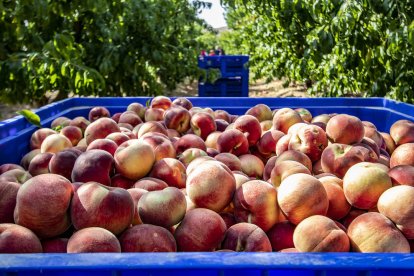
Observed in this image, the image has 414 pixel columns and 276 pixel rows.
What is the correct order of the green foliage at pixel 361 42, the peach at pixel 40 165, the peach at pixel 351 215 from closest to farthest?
the peach at pixel 351 215 → the peach at pixel 40 165 → the green foliage at pixel 361 42

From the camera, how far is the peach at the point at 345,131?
72.0 inches

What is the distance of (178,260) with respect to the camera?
769 mm

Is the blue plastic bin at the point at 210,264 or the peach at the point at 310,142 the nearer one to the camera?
the blue plastic bin at the point at 210,264

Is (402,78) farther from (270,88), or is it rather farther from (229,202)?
(270,88)

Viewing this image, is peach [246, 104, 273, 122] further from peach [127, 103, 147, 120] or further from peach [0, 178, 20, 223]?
peach [0, 178, 20, 223]

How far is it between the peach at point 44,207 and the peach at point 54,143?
0.74m

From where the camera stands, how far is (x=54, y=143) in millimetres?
1962

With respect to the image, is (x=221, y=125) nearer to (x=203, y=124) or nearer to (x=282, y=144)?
(x=203, y=124)

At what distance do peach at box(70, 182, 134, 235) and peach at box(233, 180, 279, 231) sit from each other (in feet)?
1.09

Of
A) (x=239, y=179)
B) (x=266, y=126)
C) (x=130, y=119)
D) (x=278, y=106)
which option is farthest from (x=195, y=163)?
(x=278, y=106)

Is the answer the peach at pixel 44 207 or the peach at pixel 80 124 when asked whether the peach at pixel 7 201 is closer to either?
the peach at pixel 44 207

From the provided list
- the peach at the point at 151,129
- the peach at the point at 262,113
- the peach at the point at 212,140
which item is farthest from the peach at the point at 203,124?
the peach at the point at 262,113

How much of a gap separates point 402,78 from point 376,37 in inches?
24.1

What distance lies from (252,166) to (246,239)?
745 millimetres
